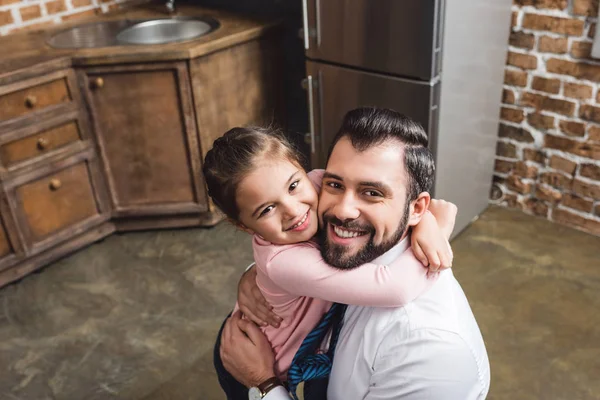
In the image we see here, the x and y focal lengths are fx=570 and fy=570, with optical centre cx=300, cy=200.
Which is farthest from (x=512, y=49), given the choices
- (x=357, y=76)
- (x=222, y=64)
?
(x=222, y=64)

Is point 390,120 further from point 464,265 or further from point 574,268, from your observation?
point 574,268

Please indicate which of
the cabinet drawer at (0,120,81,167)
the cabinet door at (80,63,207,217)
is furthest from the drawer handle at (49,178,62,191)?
the cabinet door at (80,63,207,217)

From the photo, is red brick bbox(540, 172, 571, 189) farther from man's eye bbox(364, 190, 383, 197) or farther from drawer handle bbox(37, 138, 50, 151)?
drawer handle bbox(37, 138, 50, 151)

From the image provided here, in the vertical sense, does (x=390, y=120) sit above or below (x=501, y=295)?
above

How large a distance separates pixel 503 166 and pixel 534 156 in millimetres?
171

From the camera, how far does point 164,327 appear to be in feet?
→ 7.45

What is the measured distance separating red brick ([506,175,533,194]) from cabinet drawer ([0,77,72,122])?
2125mm

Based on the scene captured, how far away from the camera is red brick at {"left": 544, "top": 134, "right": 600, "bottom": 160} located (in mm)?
2520

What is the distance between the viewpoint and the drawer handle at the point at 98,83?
2506 millimetres

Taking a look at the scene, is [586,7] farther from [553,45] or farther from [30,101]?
[30,101]

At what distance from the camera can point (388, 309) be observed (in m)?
1.04

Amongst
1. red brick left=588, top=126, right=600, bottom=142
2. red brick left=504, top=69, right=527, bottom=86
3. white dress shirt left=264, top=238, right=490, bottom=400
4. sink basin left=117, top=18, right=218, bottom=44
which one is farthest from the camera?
sink basin left=117, top=18, right=218, bottom=44

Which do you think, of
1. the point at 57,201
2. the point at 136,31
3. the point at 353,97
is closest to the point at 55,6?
the point at 136,31

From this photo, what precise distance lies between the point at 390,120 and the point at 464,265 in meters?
1.64
